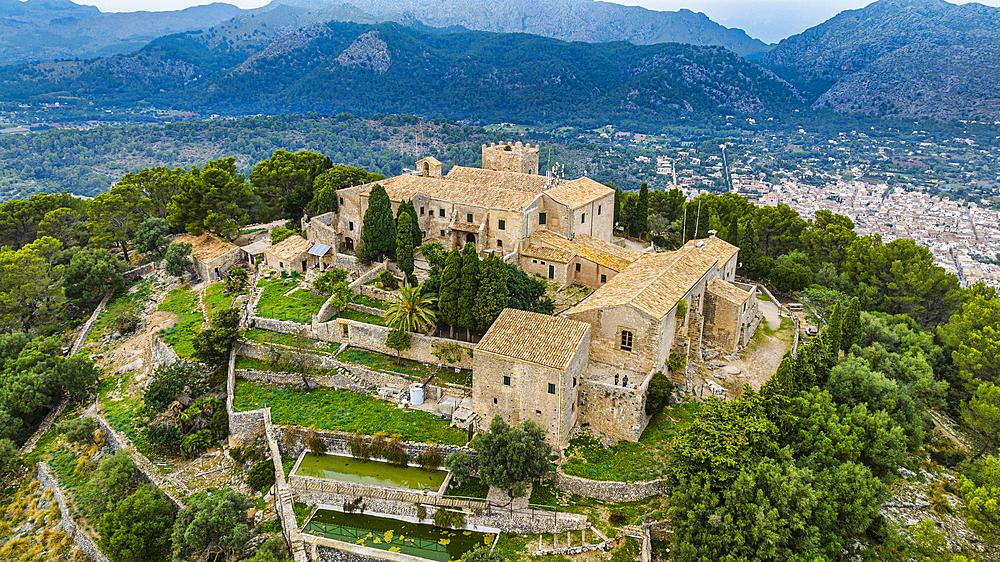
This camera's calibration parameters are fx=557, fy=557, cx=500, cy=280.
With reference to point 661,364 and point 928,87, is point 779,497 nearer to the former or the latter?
point 661,364

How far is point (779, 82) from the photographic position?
18675 centimetres

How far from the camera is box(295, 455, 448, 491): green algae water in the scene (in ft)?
75.3

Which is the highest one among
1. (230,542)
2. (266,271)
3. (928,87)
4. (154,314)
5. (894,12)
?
(894,12)

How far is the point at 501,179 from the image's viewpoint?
42.7 m

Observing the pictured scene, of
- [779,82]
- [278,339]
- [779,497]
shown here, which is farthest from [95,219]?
[779,82]

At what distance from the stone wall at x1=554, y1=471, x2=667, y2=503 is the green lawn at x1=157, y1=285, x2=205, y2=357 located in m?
22.6

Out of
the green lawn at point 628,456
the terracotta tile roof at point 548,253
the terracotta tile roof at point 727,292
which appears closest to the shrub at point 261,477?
the green lawn at point 628,456

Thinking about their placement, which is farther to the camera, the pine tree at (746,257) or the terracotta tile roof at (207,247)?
the terracotta tile roof at (207,247)

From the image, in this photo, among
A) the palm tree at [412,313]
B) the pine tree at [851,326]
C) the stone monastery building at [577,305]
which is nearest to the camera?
the stone monastery building at [577,305]

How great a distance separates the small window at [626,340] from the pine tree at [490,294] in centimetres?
592

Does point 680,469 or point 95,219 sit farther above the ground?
point 95,219

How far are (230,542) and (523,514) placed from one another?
11.0 m

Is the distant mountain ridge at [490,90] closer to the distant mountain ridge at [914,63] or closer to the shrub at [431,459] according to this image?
the distant mountain ridge at [914,63]

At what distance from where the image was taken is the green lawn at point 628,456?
2195cm
